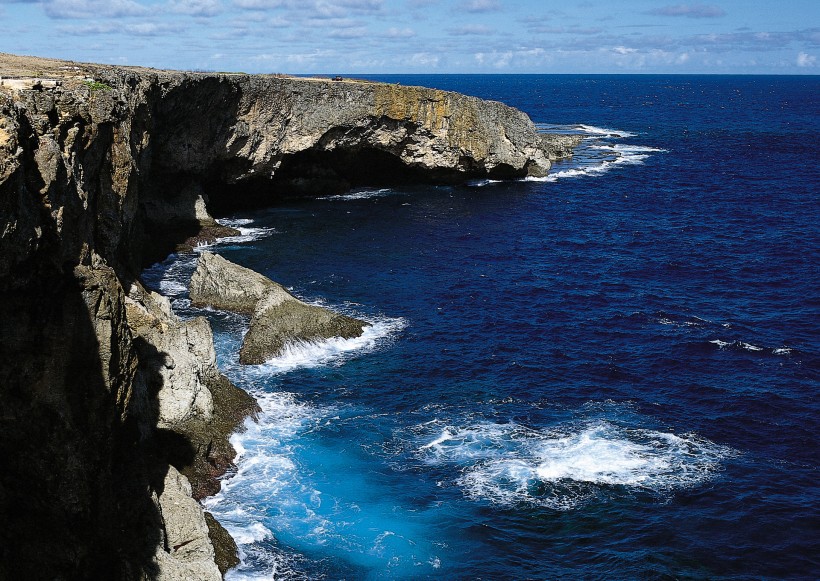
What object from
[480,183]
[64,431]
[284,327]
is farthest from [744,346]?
[480,183]

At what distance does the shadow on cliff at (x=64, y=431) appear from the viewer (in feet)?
60.4

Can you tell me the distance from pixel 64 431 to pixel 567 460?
1889 cm

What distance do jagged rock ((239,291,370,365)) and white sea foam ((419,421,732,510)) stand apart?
447 inches

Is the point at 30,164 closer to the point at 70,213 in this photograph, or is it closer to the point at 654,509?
the point at 70,213

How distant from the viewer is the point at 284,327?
41.2 metres

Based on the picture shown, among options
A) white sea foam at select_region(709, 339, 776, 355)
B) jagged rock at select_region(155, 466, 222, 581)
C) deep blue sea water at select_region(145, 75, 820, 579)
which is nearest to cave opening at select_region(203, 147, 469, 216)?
deep blue sea water at select_region(145, 75, 820, 579)

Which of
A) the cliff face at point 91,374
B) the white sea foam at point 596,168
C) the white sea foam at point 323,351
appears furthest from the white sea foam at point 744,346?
the white sea foam at point 596,168

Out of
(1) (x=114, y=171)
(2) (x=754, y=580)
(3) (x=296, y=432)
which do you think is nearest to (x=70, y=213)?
(1) (x=114, y=171)

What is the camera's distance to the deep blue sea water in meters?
26.0

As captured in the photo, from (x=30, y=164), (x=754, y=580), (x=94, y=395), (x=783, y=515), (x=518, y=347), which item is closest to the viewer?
(x=30, y=164)

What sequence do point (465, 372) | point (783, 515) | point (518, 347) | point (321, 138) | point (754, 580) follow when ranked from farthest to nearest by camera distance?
point (321, 138)
point (518, 347)
point (465, 372)
point (783, 515)
point (754, 580)

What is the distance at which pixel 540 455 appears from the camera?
31.0 metres

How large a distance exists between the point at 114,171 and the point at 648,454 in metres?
24.8

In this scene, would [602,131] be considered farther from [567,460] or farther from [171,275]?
[567,460]
